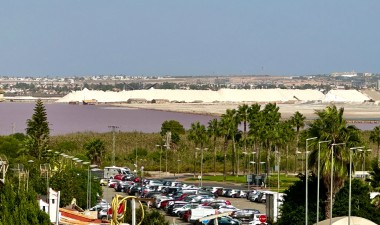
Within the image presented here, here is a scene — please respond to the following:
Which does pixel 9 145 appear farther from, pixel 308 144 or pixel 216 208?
pixel 308 144

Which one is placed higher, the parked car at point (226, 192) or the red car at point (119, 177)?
the parked car at point (226, 192)

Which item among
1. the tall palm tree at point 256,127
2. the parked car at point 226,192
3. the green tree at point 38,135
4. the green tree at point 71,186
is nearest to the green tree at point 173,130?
the tall palm tree at point 256,127

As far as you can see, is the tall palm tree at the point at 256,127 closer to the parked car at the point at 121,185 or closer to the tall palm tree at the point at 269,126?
the tall palm tree at the point at 269,126

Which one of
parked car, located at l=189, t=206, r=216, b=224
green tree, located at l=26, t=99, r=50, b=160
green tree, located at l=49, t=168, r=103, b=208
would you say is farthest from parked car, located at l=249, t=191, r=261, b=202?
green tree, located at l=26, t=99, r=50, b=160

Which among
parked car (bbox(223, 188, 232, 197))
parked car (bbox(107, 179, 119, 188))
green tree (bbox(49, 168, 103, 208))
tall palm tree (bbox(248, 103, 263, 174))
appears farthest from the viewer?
tall palm tree (bbox(248, 103, 263, 174))

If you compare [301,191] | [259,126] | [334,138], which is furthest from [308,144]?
[259,126]

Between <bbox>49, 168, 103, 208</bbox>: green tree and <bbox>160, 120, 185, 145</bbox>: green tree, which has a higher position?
<bbox>49, 168, 103, 208</bbox>: green tree

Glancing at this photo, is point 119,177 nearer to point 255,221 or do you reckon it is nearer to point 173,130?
point 255,221

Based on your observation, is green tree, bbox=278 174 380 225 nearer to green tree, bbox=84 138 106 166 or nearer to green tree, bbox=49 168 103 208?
green tree, bbox=49 168 103 208

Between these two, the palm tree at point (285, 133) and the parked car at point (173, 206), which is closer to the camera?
the parked car at point (173, 206)
